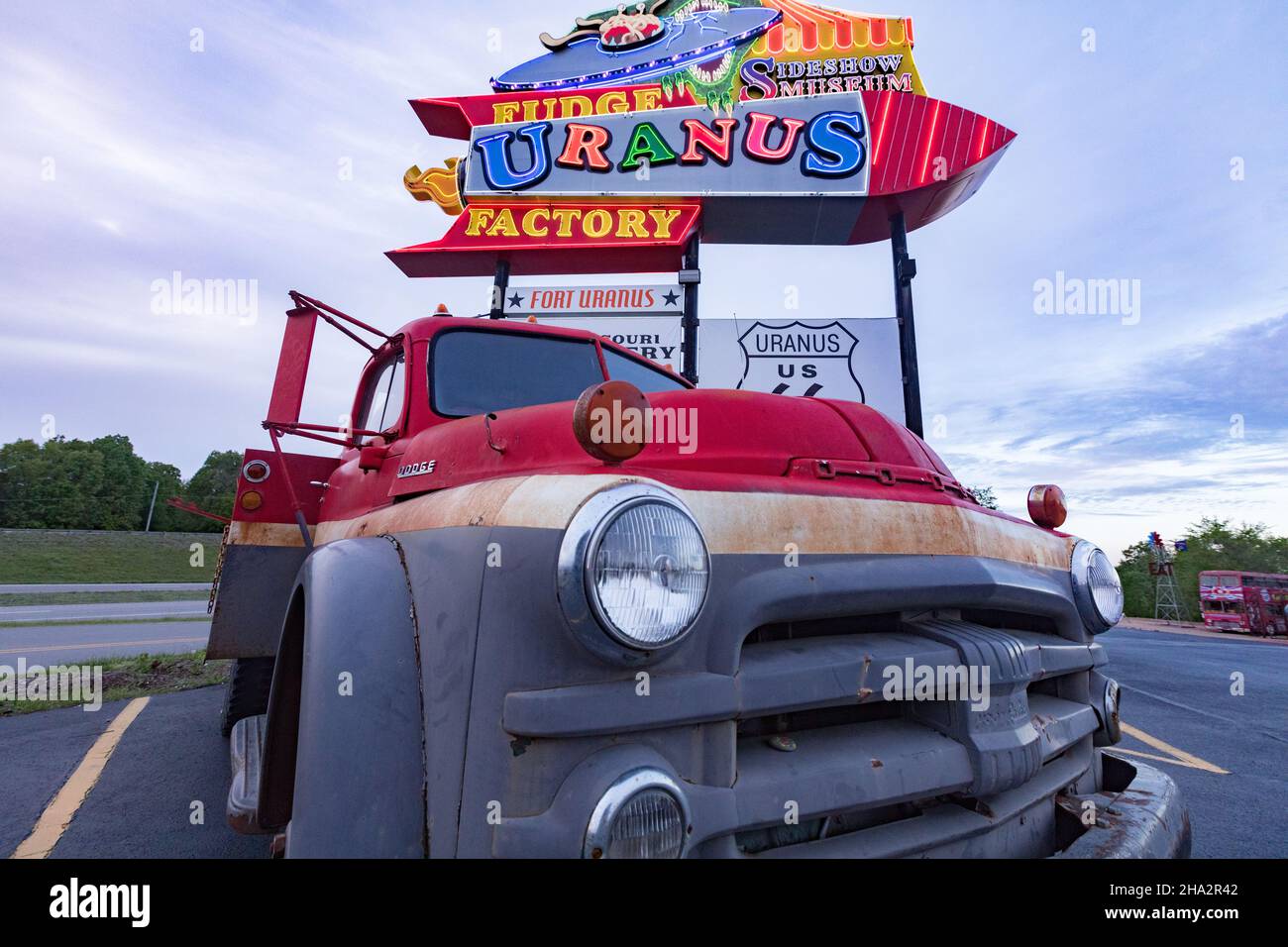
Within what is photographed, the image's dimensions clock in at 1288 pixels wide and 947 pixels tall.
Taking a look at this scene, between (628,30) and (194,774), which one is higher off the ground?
(628,30)

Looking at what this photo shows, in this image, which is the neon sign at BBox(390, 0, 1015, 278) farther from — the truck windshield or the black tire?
the black tire

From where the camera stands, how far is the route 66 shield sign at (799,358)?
9086mm

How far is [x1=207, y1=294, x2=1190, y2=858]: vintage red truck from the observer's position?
116 centimetres

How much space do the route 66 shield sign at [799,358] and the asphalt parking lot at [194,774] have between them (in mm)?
4989

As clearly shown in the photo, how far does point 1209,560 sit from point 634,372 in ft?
164

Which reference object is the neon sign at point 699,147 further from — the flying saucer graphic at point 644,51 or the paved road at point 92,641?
the paved road at point 92,641

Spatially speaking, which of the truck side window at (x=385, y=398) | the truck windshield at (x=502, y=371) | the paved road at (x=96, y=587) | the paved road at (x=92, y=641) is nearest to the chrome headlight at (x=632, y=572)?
the truck windshield at (x=502, y=371)

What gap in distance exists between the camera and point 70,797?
10.00 feet

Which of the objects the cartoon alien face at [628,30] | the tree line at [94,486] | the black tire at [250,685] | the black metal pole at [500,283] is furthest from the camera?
the tree line at [94,486]

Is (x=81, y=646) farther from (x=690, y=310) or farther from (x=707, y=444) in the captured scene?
(x=707, y=444)

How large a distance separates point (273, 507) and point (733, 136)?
27.0ft

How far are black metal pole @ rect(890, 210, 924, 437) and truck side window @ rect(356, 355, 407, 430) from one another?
7.40 meters

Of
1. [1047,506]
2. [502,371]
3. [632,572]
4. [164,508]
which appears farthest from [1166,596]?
[164,508]

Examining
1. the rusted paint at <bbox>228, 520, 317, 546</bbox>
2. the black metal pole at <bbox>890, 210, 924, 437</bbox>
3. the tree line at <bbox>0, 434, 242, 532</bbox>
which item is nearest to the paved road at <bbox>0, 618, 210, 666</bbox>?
the rusted paint at <bbox>228, 520, 317, 546</bbox>
